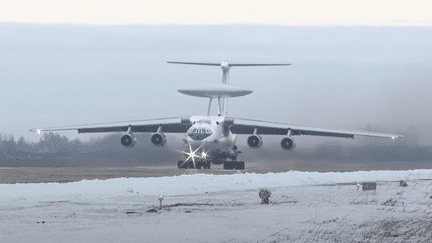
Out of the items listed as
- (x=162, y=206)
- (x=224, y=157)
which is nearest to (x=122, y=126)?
(x=224, y=157)

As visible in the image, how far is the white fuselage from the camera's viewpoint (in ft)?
116

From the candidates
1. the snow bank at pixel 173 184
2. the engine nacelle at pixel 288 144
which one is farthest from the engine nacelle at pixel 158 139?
the snow bank at pixel 173 184

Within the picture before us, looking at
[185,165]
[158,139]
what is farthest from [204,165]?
[158,139]

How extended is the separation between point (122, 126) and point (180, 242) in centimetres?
3035

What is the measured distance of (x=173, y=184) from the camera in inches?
952

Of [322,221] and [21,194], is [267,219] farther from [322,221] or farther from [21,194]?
[21,194]

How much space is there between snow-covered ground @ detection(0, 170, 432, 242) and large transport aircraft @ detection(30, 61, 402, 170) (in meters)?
8.88

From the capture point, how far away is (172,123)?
1580 inches

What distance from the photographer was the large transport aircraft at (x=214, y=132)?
1411 inches

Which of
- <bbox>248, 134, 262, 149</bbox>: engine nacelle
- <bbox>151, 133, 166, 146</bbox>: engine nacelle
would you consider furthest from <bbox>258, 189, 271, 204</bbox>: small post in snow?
<bbox>151, 133, 166, 146</bbox>: engine nacelle

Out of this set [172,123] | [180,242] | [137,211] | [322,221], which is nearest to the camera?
[180,242]

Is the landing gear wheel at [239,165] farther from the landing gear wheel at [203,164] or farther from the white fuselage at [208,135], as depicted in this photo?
the landing gear wheel at [203,164]

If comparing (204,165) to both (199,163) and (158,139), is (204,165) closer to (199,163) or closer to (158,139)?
(199,163)

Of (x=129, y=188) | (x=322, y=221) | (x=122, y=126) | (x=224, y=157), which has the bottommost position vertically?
(x=322, y=221)
